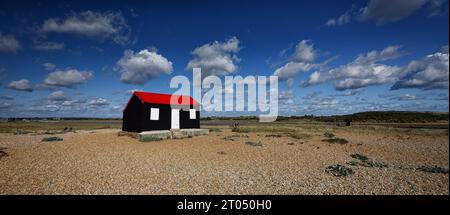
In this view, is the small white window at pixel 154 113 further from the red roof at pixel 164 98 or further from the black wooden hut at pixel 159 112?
the red roof at pixel 164 98

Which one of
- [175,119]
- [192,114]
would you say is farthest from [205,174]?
[192,114]

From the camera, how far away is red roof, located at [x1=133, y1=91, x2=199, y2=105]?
81.6ft

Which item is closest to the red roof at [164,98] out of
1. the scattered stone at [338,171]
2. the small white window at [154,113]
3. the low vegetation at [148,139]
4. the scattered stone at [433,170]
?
the small white window at [154,113]

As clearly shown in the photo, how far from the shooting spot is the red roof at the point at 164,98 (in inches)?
980

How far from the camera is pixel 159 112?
2544cm

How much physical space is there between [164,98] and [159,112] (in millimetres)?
2172

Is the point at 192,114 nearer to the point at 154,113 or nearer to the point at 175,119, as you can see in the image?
the point at 175,119

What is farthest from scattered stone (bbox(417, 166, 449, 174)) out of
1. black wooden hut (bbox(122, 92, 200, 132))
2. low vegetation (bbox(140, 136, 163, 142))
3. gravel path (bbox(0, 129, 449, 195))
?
black wooden hut (bbox(122, 92, 200, 132))

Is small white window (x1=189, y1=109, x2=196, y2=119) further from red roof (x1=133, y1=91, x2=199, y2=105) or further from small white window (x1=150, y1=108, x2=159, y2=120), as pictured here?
small white window (x1=150, y1=108, x2=159, y2=120)

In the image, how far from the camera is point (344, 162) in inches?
517
